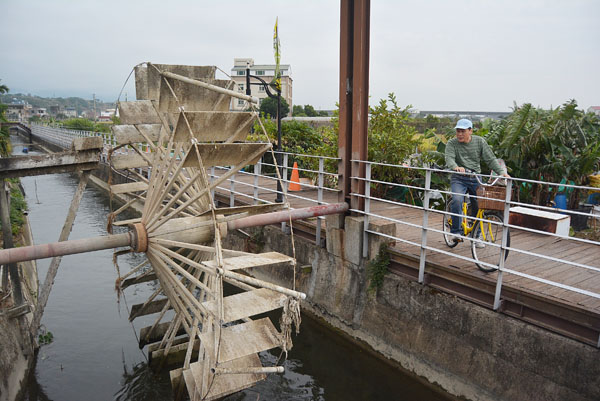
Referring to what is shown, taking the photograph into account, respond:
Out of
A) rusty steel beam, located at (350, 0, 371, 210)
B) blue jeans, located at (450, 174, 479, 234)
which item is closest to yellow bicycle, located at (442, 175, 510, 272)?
blue jeans, located at (450, 174, 479, 234)

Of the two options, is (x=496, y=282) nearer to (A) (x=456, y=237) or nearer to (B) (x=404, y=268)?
(A) (x=456, y=237)

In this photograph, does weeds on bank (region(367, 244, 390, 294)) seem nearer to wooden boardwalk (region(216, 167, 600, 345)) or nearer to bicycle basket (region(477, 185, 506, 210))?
wooden boardwalk (region(216, 167, 600, 345))

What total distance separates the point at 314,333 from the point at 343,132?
11.7 ft

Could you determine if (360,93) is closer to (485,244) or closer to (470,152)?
(470,152)

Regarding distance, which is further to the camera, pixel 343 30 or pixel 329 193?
pixel 329 193

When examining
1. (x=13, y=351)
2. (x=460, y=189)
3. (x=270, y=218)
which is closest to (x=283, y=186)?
(x=270, y=218)

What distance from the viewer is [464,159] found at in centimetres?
629

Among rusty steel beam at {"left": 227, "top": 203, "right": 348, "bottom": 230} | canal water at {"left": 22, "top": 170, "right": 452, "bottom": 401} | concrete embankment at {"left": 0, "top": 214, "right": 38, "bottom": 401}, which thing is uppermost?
rusty steel beam at {"left": 227, "top": 203, "right": 348, "bottom": 230}

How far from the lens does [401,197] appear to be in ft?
35.9

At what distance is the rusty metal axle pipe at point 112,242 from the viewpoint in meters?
5.14

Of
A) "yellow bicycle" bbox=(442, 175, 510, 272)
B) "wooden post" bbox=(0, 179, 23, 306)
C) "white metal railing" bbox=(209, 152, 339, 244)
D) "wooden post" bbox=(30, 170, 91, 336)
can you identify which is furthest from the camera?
"white metal railing" bbox=(209, 152, 339, 244)

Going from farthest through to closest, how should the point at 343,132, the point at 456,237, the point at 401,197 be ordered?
the point at 401,197
the point at 343,132
the point at 456,237

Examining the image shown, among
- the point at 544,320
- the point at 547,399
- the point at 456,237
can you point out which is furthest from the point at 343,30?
the point at 547,399

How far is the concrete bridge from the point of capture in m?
4.66
